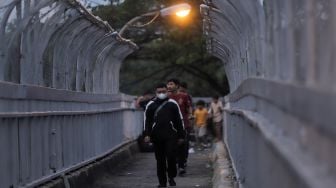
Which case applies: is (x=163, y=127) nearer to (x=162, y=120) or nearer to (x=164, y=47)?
(x=162, y=120)

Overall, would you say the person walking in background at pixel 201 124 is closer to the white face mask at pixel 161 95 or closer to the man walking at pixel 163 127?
the man walking at pixel 163 127

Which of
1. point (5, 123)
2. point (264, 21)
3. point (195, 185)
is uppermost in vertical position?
point (264, 21)

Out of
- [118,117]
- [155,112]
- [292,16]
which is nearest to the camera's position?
[292,16]

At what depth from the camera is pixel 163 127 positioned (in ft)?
46.0

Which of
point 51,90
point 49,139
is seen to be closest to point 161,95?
point 51,90

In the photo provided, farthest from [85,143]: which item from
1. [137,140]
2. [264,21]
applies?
[137,140]

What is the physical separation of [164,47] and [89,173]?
2427cm

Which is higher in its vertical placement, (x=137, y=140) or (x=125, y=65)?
(x=125, y=65)

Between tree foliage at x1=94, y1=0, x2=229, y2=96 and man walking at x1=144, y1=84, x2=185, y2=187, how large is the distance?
1427 centimetres

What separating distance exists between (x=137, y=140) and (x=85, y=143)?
36.5 feet

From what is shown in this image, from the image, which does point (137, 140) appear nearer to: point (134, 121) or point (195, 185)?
point (134, 121)

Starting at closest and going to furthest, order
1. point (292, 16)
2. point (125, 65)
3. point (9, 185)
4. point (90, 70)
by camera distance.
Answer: point (292, 16), point (9, 185), point (90, 70), point (125, 65)

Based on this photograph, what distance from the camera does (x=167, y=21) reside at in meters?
38.3

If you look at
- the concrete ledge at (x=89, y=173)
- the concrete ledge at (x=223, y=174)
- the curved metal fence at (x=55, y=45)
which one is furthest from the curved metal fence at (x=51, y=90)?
the concrete ledge at (x=223, y=174)
